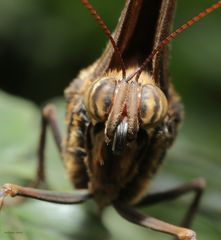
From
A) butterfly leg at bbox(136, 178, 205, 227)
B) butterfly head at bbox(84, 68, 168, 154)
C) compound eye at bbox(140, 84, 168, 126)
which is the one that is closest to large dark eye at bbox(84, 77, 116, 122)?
butterfly head at bbox(84, 68, 168, 154)

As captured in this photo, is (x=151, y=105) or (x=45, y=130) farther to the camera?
(x=45, y=130)

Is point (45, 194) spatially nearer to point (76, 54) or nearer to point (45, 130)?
point (45, 130)

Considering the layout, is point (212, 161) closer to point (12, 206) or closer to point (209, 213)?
point (209, 213)

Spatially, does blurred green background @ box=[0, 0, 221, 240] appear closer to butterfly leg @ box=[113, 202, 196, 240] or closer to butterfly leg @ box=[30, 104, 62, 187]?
butterfly leg @ box=[30, 104, 62, 187]

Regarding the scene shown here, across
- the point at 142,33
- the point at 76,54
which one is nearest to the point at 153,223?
the point at 142,33

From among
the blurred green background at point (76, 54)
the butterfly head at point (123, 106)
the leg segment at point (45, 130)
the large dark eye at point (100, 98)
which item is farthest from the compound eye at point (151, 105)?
the blurred green background at point (76, 54)

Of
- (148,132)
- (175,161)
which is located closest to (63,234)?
(148,132)

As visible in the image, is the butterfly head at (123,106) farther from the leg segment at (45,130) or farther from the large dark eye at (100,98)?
the leg segment at (45,130)
